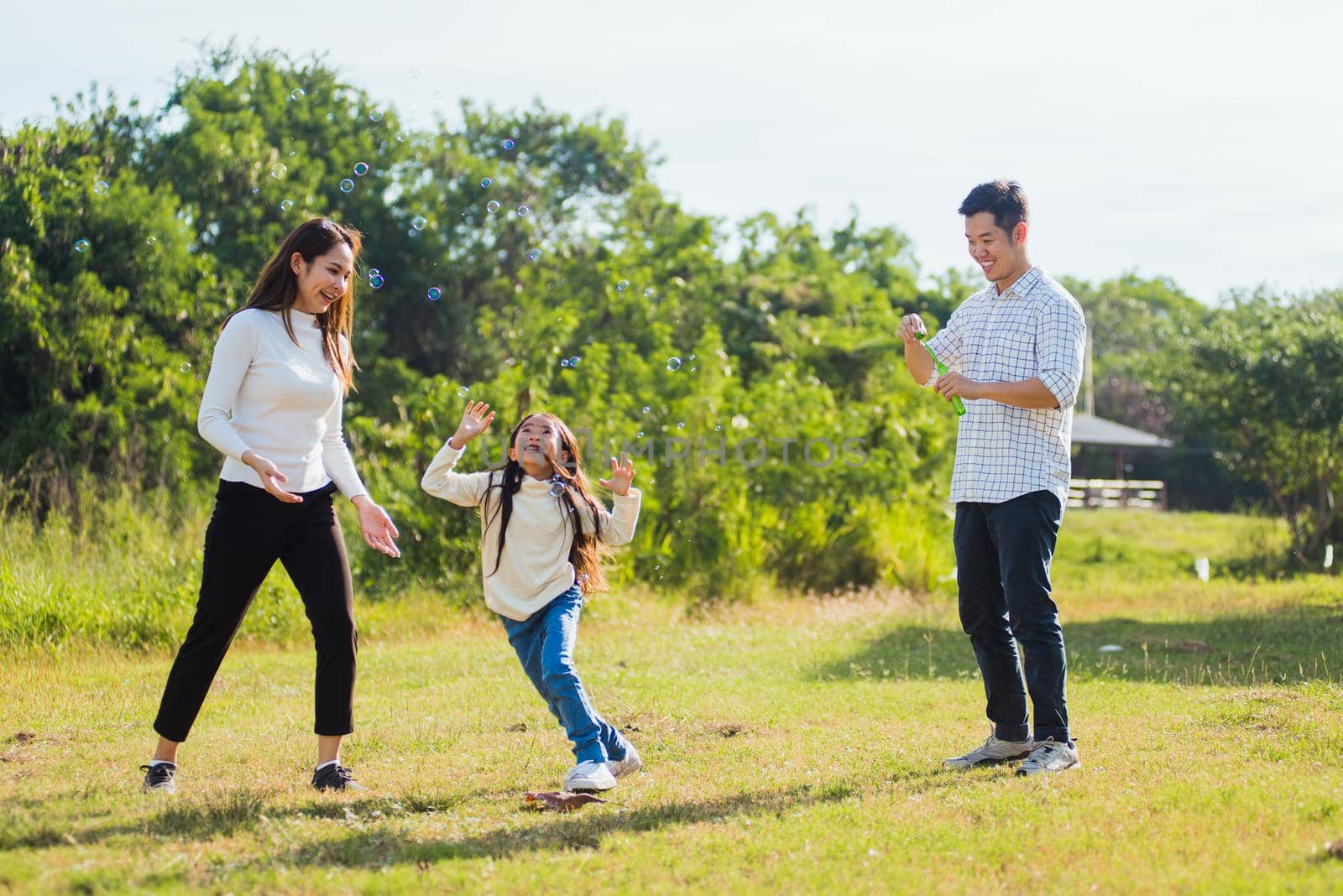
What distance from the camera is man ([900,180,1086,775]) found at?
460 cm

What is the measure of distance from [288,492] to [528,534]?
88 cm

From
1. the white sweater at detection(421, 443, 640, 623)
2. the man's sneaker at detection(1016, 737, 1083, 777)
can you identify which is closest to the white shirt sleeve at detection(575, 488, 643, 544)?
the white sweater at detection(421, 443, 640, 623)

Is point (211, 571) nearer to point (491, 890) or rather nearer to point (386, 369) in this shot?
point (491, 890)

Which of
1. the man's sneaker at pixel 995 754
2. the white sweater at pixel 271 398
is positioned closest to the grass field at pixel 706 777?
the man's sneaker at pixel 995 754

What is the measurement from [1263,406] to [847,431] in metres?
8.57

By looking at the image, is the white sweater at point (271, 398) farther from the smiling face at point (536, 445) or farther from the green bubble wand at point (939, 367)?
the green bubble wand at point (939, 367)

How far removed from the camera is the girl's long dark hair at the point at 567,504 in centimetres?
475

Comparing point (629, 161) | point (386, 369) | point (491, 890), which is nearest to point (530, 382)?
point (491, 890)

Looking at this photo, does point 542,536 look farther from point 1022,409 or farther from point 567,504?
point 1022,409

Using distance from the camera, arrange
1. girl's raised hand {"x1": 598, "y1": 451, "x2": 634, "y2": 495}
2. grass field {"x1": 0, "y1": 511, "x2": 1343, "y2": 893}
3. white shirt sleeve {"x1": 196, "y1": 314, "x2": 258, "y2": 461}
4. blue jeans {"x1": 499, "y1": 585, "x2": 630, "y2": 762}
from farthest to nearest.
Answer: girl's raised hand {"x1": 598, "y1": 451, "x2": 634, "y2": 495}
blue jeans {"x1": 499, "y1": 585, "x2": 630, "y2": 762}
white shirt sleeve {"x1": 196, "y1": 314, "x2": 258, "y2": 461}
grass field {"x1": 0, "y1": 511, "x2": 1343, "y2": 893}

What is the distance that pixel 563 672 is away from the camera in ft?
14.7

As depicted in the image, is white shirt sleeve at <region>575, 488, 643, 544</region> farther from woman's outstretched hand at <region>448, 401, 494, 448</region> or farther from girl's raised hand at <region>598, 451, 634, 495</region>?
woman's outstretched hand at <region>448, 401, 494, 448</region>

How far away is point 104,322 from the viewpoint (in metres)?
14.2

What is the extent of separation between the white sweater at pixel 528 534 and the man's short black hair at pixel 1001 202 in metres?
1.60
